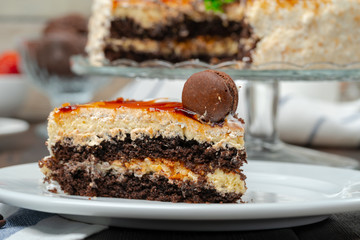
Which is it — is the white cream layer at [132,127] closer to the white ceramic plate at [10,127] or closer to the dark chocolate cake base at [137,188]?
the dark chocolate cake base at [137,188]

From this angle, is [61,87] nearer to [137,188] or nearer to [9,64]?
[9,64]

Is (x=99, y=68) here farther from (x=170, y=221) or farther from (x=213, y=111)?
(x=170, y=221)

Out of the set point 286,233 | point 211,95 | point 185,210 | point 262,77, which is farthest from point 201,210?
point 262,77

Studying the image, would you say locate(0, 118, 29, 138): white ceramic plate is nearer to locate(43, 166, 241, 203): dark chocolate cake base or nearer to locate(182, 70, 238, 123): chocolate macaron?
locate(43, 166, 241, 203): dark chocolate cake base

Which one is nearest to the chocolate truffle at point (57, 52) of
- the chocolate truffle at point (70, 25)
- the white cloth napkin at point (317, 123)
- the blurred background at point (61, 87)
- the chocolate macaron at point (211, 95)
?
the blurred background at point (61, 87)

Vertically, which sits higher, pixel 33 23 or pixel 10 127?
pixel 33 23

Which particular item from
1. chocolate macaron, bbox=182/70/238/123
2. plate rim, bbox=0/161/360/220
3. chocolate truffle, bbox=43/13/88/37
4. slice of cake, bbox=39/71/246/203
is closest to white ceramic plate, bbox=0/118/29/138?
chocolate truffle, bbox=43/13/88/37
